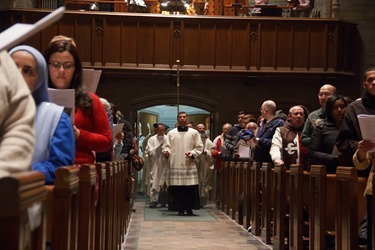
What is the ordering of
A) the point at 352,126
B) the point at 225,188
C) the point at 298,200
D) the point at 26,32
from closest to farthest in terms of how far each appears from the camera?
1. the point at 26,32
2. the point at 352,126
3. the point at 298,200
4. the point at 225,188

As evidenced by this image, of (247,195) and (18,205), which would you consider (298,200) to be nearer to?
(247,195)

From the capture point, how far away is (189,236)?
28.6 ft

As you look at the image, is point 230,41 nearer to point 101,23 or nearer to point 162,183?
point 101,23

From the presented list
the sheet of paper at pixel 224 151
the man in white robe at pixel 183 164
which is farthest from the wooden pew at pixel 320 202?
the sheet of paper at pixel 224 151

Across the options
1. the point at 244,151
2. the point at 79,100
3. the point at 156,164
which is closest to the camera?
the point at 79,100

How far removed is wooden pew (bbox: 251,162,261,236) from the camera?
8703 mm

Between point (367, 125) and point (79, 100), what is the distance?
6.38 feet

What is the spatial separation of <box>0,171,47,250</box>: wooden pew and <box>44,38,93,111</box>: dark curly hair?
2128 mm

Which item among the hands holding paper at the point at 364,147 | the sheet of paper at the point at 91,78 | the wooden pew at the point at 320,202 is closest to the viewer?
the hands holding paper at the point at 364,147

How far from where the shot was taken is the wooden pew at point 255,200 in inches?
343

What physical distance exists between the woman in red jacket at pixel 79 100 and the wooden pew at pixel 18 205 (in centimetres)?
202

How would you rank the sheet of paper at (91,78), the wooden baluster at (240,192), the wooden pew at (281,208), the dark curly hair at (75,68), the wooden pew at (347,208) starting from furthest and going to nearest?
1. the wooden baluster at (240,192)
2. the wooden pew at (281,208)
3. the sheet of paper at (91,78)
4. the wooden pew at (347,208)
5. the dark curly hair at (75,68)

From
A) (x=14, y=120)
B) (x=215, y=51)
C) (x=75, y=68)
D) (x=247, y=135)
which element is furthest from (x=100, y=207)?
(x=215, y=51)

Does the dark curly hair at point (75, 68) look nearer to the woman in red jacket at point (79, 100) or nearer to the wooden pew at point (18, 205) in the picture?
the woman in red jacket at point (79, 100)
